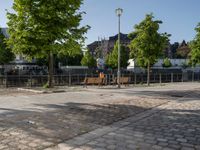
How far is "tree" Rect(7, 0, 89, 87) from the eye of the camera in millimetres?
19625

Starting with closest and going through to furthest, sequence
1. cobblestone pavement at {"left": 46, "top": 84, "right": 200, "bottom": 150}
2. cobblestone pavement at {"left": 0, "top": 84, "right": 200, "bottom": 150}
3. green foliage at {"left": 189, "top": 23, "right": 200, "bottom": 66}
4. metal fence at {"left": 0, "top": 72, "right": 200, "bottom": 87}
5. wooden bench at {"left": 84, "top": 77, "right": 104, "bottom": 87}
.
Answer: cobblestone pavement at {"left": 46, "top": 84, "right": 200, "bottom": 150} < cobblestone pavement at {"left": 0, "top": 84, "right": 200, "bottom": 150} < metal fence at {"left": 0, "top": 72, "right": 200, "bottom": 87} < wooden bench at {"left": 84, "top": 77, "right": 104, "bottom": 87} < green foliage at {"left": 189, "top": 23, "right": 200, "bottom": 66}

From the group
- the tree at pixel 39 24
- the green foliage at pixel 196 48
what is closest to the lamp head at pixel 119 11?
the tree at pixel 39 24

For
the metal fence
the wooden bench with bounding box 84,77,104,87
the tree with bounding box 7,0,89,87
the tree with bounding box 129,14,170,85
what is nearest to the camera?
the tree with bounding box 7,0,89,87

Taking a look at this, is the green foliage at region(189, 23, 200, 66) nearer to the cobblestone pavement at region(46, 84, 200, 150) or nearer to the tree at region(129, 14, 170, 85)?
the tree at region(129, 14, 170, 85)

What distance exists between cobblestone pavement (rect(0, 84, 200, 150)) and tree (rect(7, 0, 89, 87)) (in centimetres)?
782

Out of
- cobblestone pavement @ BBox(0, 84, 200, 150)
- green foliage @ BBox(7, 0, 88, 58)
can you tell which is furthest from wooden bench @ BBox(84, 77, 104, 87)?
cobblestone pavement @ BBox(0, 84, 200, 150)

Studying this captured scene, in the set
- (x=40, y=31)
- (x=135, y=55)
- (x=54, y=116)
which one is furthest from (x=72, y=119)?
(x=135, y=55)

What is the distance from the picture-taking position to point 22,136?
7.41 m

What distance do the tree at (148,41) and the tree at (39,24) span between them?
37.6 ft

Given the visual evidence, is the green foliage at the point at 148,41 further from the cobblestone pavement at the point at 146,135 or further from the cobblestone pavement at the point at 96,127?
the cobblestone pavement at the point at 146,135

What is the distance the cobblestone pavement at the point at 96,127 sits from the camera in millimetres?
7027

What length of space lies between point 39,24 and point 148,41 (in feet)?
45.6

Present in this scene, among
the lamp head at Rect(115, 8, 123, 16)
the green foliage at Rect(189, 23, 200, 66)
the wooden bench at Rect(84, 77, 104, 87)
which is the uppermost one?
the lamp head at Rect(115, 8, 123, 16)

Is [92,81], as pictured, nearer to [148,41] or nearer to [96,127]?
[148,41]
